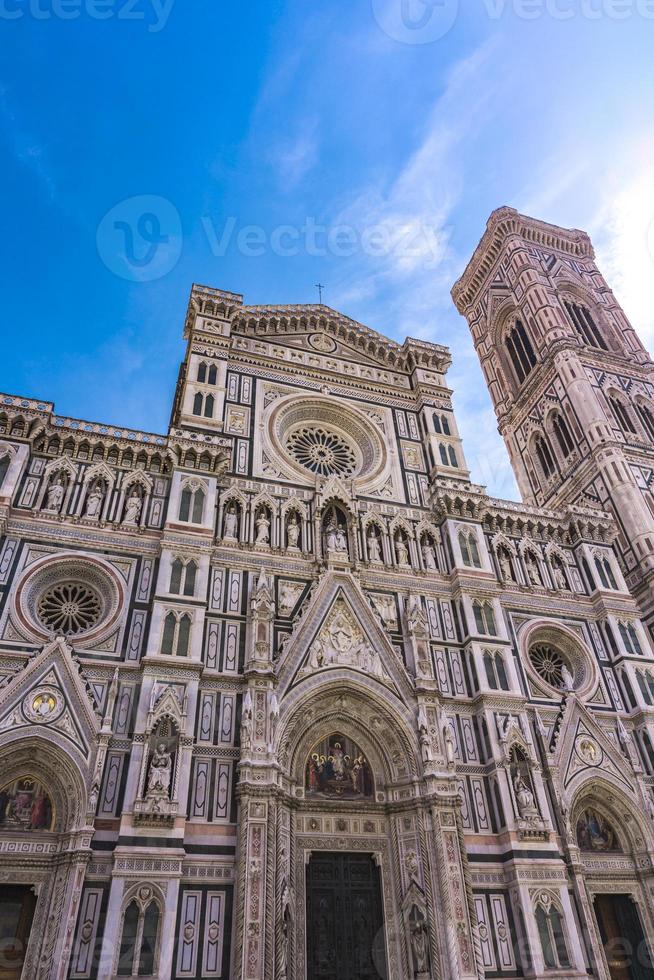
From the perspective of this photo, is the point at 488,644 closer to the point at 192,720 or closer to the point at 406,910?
the point at 406,910

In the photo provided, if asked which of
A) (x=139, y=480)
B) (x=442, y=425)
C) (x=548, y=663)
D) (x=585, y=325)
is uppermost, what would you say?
(x=585, y=325)

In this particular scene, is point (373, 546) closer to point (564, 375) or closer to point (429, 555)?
point (429, 555)

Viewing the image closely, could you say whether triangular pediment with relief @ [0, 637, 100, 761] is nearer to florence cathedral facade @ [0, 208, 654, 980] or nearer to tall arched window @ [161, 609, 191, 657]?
florence cathedral facade @ [0, 208, 654, 980]

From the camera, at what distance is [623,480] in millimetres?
25906

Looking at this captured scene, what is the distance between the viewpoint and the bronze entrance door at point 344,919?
13781 millimetres

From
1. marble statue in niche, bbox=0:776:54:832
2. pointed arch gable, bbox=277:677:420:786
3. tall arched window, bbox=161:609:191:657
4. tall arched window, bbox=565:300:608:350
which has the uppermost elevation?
tall arched window, bbox=565:300:608:350

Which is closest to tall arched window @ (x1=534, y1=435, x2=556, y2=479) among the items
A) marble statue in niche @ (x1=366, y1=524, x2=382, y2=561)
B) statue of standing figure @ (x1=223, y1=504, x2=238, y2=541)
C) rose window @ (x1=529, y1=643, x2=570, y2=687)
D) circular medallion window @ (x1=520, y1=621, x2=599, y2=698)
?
circular medallion window @ (x1=520, y1=621, x2=599, y2=698)

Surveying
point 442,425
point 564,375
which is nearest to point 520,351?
point 564,375

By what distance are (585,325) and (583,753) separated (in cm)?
2411

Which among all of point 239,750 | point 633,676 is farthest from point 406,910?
point 633,676

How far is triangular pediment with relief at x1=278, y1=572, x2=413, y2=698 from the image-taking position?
16703 millimetres

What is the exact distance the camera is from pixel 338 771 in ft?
53.0

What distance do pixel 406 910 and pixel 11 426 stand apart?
15224 millimetres

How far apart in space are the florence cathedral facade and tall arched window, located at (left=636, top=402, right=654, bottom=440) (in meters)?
6.46
